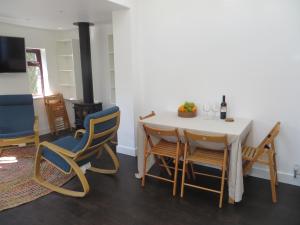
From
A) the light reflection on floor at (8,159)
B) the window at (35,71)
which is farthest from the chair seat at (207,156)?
the window at (35,71)

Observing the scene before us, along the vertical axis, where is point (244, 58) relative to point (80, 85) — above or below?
above

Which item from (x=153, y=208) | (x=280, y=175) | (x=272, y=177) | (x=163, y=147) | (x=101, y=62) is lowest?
(x=153, y=208)

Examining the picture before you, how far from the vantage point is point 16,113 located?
4141 millimetres

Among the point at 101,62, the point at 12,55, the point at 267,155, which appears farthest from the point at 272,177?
the point at 12,55

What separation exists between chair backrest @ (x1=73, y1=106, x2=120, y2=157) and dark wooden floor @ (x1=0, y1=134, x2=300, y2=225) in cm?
59

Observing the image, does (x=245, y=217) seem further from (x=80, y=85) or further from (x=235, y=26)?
(x=80, y=85)

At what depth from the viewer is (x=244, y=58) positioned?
2.91 m

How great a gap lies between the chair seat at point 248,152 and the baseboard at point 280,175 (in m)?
0.39

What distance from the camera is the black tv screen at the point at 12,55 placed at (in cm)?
425

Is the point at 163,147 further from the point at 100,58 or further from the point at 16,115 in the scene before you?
the point at 100,58

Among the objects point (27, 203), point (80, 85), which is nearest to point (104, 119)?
point (27, 203)

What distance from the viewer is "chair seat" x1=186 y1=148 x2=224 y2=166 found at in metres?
2.50

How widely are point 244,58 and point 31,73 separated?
4.41 meters

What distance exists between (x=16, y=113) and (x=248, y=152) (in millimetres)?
3856
